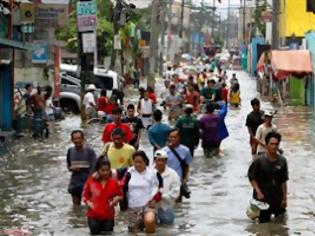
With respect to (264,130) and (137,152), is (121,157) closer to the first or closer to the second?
(137,152)

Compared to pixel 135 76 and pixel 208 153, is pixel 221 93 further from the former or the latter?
pixel 135 76

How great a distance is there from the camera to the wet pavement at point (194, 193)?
1425 centimetres

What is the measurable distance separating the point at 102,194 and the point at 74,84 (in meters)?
27.8

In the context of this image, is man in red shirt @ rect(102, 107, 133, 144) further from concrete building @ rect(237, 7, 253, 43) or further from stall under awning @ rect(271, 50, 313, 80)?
concrete building @ rect(237, 7, 253, 43)

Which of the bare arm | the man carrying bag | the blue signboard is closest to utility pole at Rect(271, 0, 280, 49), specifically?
the blue signboard

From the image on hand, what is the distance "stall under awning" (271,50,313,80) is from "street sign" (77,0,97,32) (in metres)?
10.6

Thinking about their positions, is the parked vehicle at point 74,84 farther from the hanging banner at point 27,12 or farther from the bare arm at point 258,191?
the bare arm at point 258,191

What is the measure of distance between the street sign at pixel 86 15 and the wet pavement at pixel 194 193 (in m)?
6.98

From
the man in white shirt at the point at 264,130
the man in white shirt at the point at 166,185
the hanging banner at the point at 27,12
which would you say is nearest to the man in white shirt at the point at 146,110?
the hanging banner at the point at 27,12

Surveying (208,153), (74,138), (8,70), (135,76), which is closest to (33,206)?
(74,138)

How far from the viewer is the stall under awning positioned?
42344 mm

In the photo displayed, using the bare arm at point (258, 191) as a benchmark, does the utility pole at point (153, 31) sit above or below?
above

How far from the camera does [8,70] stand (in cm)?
2784

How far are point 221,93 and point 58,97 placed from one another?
24.9 feet
